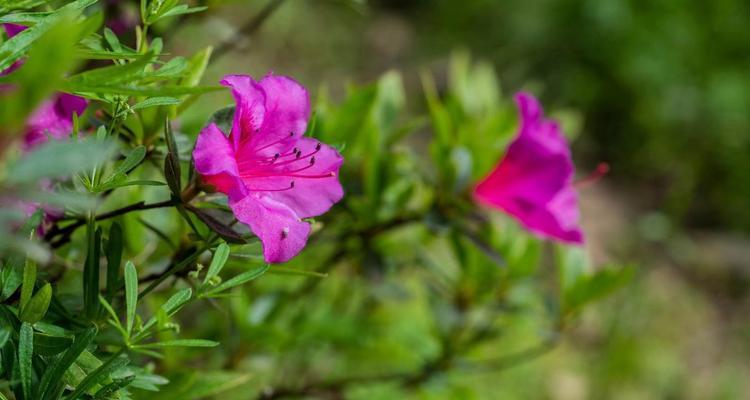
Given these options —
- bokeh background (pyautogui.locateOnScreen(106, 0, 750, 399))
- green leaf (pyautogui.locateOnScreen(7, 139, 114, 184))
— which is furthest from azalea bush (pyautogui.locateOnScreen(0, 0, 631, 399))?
bokeh background (pyautogui.locateOnScreen(106, 0, 750, 399))

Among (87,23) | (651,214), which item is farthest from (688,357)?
(87,23)

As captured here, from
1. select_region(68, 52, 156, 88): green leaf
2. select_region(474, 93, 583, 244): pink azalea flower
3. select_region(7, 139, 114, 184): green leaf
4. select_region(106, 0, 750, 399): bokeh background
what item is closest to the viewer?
select_region(7, 139, 114, 184): green leaf

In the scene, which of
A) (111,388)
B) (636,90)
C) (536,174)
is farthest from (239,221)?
(636,90)

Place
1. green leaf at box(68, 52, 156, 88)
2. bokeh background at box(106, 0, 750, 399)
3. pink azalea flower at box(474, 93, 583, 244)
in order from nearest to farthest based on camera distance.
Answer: green leaf at box(68, 52, 156, 88) → pink azalea flower at box(474, 93, 583, 244) → bokeh background at box(106, 0, 750, 399)

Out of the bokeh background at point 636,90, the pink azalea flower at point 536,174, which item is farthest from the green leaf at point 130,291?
the bokeh background at point 636,90

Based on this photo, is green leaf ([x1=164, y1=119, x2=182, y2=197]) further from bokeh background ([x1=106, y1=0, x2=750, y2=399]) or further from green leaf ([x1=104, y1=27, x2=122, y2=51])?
bokeh background ([x1=106, y1=0, x2=750, y2=399])

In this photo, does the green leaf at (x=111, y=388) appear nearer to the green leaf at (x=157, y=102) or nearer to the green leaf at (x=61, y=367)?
the green leaf at (x=61, y=367)
